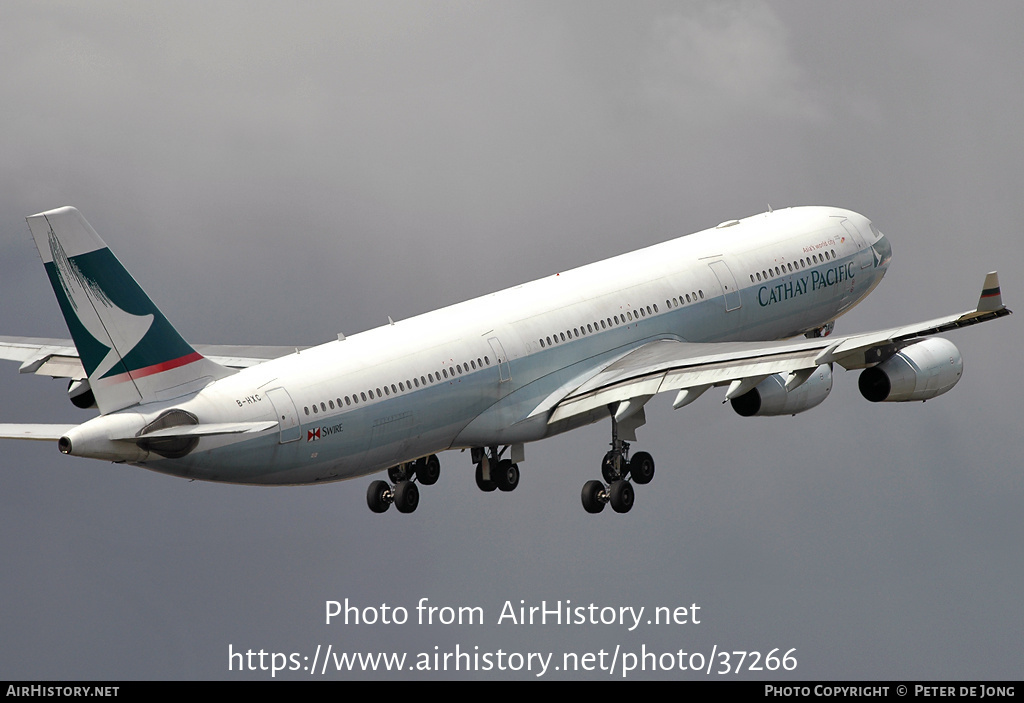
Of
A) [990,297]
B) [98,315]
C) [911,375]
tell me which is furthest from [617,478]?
[98,315]

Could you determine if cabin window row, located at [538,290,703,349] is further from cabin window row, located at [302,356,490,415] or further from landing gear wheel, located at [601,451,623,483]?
landing gear wheel, located at [601,451,623,483]

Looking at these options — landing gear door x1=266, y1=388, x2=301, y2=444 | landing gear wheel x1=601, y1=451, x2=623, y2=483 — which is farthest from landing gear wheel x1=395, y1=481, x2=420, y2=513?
landing gear door x1=266, y1=388, x2=301, y2=444

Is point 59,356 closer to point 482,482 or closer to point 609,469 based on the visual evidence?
point 482,482

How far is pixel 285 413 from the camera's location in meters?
55.1

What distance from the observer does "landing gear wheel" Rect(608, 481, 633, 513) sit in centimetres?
6241

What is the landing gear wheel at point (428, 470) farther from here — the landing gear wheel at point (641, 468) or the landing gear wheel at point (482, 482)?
the landing gear wheel at point (641, 468)

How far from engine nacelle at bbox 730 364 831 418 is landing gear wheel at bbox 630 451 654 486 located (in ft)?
10.8

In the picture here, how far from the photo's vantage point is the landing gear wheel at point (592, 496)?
6269 cm

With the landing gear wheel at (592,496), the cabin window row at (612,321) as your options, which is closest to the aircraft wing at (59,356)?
the cabin window row at (612,321)

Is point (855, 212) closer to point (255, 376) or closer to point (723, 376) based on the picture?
point (723, 376)

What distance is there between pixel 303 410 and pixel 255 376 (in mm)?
1520

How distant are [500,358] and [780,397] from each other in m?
8.77

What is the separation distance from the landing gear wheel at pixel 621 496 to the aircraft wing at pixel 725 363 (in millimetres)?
2115

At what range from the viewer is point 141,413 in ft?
171
